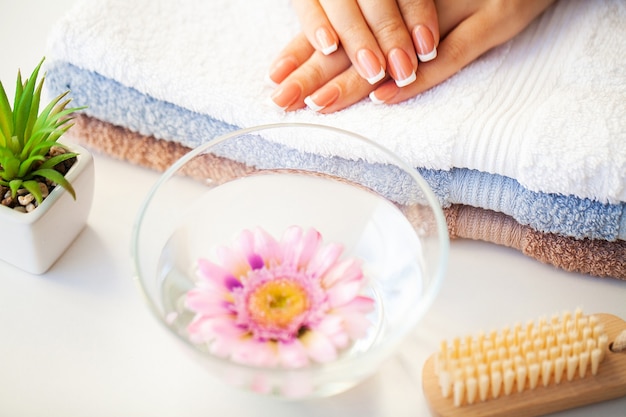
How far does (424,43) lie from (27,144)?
1.20ft

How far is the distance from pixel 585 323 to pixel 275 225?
10.4 inches

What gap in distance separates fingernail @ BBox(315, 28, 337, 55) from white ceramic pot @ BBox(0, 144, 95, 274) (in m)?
0.24

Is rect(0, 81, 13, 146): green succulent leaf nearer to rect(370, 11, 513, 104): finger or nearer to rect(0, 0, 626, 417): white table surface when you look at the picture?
rect(0, 0, 626, 417): white table surface

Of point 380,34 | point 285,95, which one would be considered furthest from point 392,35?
point 285,95

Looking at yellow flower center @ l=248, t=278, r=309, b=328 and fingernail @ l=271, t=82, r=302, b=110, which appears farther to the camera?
fingernail @ l=271, t=82, r=302, b=110

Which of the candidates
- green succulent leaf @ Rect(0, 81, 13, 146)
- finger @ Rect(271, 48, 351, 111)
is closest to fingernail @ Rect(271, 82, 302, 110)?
finger @ Rect(271, 48, 351, 111)

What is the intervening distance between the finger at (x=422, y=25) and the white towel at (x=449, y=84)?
0.12 feet

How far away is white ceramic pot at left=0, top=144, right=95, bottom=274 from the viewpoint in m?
0.67

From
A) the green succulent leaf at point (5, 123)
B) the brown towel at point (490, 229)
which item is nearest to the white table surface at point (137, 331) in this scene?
the brown towel at point (490, 229)

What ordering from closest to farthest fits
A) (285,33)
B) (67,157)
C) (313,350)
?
(313,350), (67,157), (285,33)

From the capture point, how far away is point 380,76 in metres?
0.74

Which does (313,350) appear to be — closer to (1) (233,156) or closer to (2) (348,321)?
(2) (348,321)

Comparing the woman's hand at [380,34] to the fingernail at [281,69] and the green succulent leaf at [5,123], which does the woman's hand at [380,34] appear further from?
the green succulent leaf at [5,123]

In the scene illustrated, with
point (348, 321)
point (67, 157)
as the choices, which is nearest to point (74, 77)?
point (67, 157)
